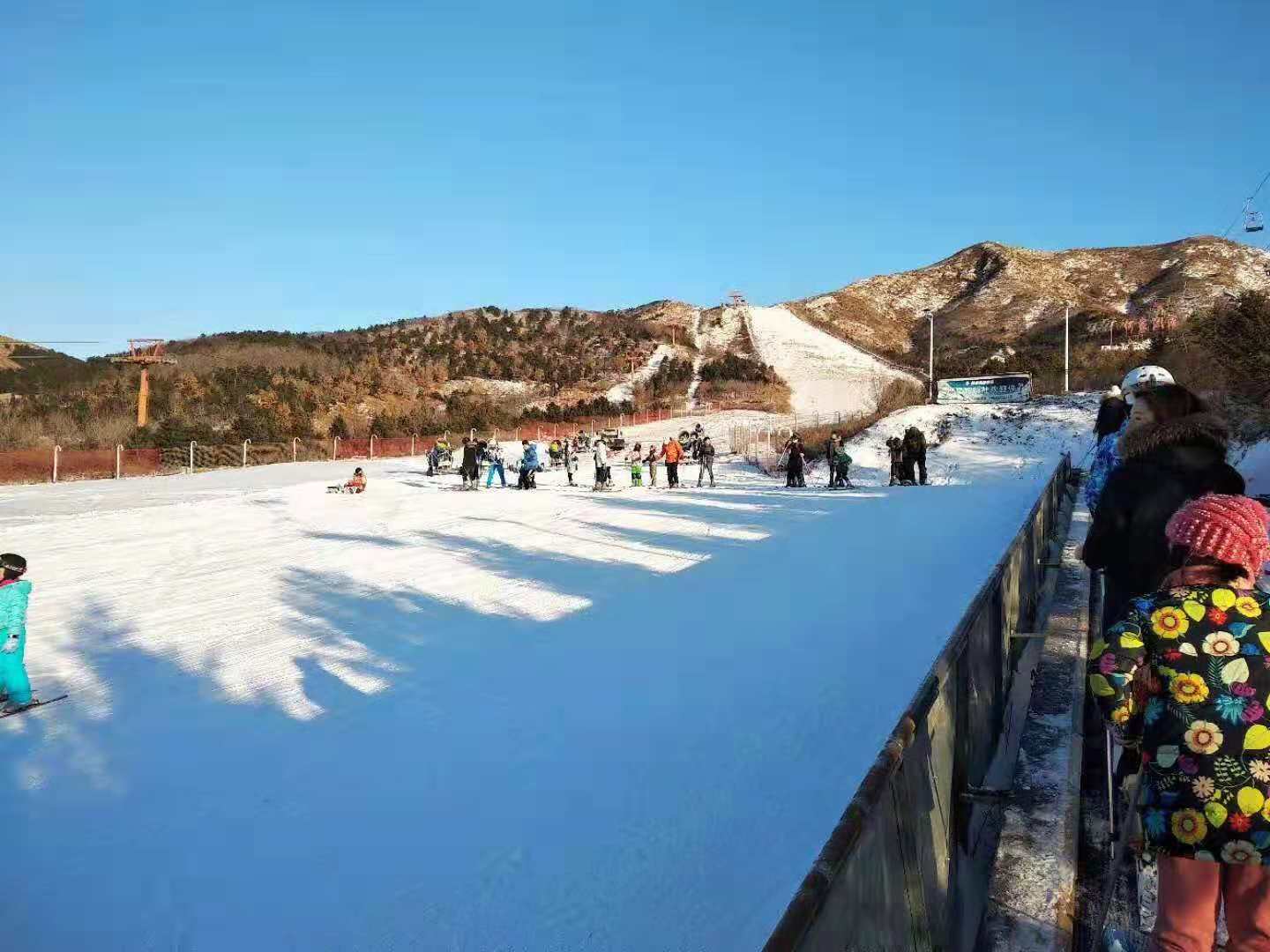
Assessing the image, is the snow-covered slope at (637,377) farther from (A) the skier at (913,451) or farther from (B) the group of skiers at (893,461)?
(A) the skier at (913,451)

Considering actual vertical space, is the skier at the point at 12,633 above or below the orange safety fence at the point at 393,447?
below

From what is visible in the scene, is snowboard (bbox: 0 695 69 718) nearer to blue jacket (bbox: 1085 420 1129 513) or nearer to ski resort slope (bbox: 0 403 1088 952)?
ski resort slope (bbox: 0 403 1088 952)

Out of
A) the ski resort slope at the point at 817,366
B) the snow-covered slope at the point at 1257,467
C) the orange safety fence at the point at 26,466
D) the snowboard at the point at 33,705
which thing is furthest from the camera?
the ski resort slope at the point at 817,366

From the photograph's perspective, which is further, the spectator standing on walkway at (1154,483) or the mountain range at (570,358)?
the mountain range at (570,358)

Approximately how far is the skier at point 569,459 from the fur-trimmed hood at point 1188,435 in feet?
76.6

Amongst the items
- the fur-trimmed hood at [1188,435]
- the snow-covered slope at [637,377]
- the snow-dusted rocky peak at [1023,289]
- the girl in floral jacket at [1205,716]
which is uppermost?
the snow-dusted rocky peak at [1023,289]

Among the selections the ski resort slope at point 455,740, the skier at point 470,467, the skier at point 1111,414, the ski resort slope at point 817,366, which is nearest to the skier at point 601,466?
the skier at point 470,467

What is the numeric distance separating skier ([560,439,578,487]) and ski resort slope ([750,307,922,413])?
71.5 ft

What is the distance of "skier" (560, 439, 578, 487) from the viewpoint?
2747 cm

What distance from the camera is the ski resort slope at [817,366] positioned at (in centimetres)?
5997

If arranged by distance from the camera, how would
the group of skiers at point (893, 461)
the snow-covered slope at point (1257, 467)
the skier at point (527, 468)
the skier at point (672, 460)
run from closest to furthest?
the snow-covered slope at point (1257, 467), the group of skiers at point (893, 461), the skier at point (672, 460), the skier at point (527, 468)

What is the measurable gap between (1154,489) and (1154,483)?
3cm

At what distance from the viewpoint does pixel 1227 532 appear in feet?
8.12

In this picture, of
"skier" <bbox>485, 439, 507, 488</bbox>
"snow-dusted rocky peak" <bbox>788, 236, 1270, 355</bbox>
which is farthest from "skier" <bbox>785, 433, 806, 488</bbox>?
"snow-dusted rocky peak" <bbox>788, 236, 1270, 355</bbox>
